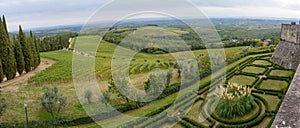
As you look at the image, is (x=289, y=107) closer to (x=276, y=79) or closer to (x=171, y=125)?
(x=171, y=125)

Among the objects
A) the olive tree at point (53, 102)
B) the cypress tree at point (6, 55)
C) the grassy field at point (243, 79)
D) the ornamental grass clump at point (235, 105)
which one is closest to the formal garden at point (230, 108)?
the ornamental grass clump at point (235, 105)

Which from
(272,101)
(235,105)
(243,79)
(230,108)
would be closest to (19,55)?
(243,79)

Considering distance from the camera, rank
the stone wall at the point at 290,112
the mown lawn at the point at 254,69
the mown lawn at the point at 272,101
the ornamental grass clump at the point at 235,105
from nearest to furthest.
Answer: the stone wall at the point at 290,112, the ornamental grass clump at the point at 235,105, the mown lawn at the point at 272,101, the mown lawn at the point at 254,69

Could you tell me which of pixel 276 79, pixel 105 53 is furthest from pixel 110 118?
pixel 105 53

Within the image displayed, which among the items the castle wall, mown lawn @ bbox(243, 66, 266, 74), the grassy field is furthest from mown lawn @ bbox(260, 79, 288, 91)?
the castle wall

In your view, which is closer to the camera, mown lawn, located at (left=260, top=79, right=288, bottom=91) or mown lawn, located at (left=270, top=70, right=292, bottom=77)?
mown lawn, located at (left=260, top=79, right=288, bottom=91)

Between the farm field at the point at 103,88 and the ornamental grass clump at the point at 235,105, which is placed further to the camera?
the farm field at the point at 103,88

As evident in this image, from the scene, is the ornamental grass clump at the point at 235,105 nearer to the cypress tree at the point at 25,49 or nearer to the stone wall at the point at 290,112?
the stone wall at the point at 290,112

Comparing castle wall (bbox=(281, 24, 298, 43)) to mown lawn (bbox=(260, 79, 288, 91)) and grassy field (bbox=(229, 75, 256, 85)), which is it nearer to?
grassy field (bbox=(229, 75, 256, 85))
